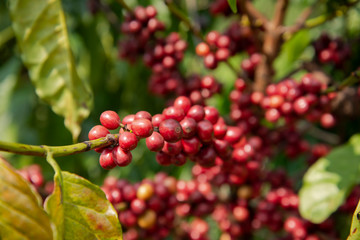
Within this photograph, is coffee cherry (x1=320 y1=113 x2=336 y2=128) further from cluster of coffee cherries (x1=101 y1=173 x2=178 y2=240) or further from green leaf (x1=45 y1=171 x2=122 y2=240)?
green leaf (x1=45 y1=171 x2=122 y2=240)

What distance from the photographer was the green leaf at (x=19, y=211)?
25.1 inches

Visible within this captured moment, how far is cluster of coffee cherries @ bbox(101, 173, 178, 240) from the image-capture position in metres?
1.31

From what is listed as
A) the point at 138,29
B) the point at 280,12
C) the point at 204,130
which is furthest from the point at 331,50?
the point at 204,130

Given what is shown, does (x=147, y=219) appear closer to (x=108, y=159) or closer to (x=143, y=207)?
(x=143, y=207)

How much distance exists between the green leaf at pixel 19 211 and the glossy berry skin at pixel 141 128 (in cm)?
23

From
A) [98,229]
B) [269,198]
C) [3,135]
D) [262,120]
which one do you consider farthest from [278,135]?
[3,135]

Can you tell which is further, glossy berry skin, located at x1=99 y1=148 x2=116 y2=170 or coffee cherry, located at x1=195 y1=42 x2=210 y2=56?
coffee cherry, located at x1=195 y1=42 x2=210 y2=56

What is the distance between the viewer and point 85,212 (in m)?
0.77

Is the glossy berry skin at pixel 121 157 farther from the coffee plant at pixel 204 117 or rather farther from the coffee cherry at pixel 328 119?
the coffee cherry at pixel 328 119

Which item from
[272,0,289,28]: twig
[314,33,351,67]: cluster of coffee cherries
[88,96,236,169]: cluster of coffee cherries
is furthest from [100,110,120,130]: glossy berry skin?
[314,33,351,67]: cluster of coffee cherries

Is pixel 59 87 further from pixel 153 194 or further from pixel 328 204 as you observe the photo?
pixel 328 204

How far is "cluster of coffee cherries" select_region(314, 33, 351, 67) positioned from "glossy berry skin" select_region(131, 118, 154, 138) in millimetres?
1033

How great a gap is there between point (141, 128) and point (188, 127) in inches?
5.0

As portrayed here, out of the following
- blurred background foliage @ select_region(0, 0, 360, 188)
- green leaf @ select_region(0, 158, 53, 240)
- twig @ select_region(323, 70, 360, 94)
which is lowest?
green leaf @ select_region(0, 158, 53, 240)
